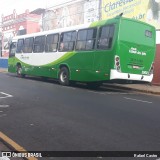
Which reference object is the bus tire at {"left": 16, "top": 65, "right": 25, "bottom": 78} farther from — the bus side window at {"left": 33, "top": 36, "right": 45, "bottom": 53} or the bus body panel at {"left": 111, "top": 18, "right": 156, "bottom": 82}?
the bus body panel at {"left": 111, "top": 18, "right": 156, "bottom": 82}

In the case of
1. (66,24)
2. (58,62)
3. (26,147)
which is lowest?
(26,147)

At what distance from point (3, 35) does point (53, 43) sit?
4563 centimetres

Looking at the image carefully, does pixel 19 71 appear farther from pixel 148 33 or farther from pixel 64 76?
pixel 148 33

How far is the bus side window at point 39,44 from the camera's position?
20922 millimetres

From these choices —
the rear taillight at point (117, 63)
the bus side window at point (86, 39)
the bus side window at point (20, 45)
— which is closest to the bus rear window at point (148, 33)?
the rear taillight at point (117, 63)

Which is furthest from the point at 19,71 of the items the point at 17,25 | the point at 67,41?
the point at 17,25

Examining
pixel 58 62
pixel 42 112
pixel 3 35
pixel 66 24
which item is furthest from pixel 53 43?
pixel 3 35

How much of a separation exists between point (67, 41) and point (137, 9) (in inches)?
470

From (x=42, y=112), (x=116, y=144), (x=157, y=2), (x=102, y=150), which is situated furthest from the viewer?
(x=157, y=2)

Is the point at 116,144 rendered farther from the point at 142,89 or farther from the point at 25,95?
the point at 142,89

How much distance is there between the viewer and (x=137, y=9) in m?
28.2

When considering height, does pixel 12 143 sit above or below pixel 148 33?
below

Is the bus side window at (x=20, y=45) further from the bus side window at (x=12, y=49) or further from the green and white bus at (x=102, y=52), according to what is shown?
the green and white bus at (x=102, y=52)

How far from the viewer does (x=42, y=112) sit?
9.57 metres
